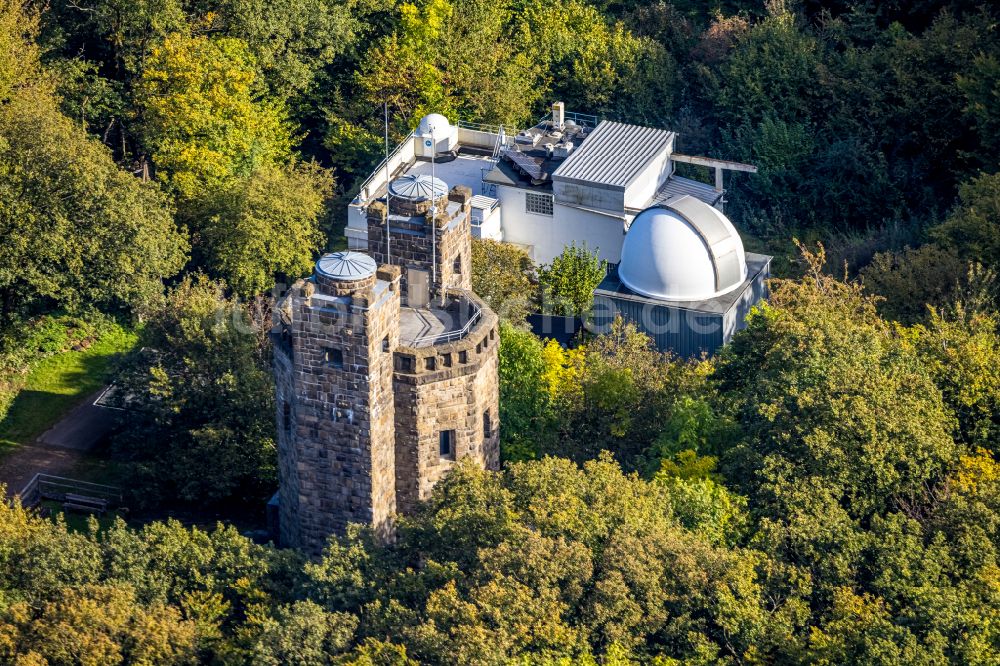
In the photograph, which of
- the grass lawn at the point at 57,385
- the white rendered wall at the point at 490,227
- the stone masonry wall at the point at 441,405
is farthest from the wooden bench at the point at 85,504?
the white rendered wall at the point at 490,227

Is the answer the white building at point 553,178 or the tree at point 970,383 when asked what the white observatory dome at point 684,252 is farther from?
the tree at point 970,383

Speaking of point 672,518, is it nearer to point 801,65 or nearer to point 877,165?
point 877,165

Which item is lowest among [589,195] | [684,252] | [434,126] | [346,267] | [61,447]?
[61,447]

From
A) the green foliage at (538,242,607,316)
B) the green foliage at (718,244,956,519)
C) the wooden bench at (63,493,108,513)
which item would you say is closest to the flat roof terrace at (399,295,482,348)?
the green foliage at (718,244,956,519)

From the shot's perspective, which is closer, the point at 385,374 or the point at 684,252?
the point at 385,374

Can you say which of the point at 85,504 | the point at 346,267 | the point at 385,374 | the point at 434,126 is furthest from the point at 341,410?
the point at 434,126

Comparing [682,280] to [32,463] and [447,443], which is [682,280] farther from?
[32,463]
